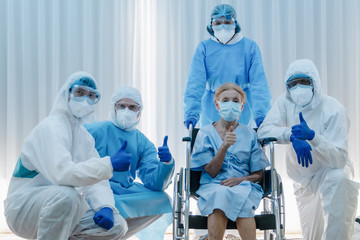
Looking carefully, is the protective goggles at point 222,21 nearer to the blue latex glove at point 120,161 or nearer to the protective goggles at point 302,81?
the protective goggles at point 302,81

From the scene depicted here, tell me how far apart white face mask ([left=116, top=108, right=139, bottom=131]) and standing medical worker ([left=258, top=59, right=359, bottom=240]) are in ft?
2.75

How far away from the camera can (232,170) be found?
280 cm

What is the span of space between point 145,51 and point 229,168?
6.90 ft

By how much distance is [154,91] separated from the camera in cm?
450

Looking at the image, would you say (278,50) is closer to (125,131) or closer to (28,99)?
(125,131)

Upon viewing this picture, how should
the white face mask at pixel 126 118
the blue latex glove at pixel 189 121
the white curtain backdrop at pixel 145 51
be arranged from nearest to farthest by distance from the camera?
1. the white face mask at pixel 126 118
2. the blue latex glove at pixel 189 121
3. the white curtain backdrop at pixel 145 51

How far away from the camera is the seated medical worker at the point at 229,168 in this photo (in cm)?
251

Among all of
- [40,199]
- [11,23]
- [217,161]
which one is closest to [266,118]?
[217,161]

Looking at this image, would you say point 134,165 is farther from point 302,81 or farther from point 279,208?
point 302,81

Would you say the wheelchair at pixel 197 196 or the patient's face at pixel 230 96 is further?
the patient's face at pixel 230 96

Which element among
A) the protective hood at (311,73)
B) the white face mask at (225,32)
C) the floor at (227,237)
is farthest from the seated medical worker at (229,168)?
the floor at (227,237)

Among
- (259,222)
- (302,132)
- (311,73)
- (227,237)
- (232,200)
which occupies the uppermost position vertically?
(311,73)

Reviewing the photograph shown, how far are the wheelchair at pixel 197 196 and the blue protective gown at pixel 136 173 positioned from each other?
17 cm

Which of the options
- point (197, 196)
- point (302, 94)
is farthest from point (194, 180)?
point (302, 94)
